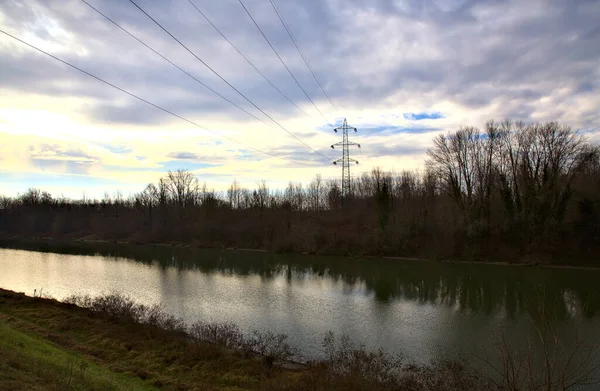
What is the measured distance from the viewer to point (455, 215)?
42500 millimetres

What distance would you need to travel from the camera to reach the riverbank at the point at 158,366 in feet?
24.1

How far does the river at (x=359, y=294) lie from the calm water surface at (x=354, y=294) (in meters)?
0.07

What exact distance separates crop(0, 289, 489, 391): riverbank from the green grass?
0.05ft

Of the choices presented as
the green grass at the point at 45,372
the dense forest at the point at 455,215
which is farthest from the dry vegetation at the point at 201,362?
the dense forest at the point at 455,215

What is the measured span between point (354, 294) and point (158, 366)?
50.3ft

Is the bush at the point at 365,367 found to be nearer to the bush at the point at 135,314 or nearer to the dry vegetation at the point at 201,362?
the dry vegetation at the point at 201,362

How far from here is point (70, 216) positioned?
8200cm

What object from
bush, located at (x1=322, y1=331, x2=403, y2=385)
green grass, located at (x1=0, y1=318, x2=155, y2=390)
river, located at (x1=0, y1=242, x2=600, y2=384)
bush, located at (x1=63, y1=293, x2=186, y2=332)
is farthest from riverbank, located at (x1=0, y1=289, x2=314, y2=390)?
river, located at (x1=0, y1=242, x2=600, y2=384)

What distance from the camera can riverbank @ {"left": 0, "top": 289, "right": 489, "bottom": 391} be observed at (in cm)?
734

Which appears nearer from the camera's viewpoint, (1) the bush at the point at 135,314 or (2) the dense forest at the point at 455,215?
(1) the bush at the point at 135,314

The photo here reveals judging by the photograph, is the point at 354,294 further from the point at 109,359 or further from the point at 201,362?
the point at 109,359

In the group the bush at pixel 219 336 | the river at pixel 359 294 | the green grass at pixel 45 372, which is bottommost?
the river at pixel 359 294

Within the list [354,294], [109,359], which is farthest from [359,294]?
[109,359]

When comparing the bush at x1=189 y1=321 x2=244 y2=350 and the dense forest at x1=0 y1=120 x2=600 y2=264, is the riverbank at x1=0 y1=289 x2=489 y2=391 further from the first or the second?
the dense forest at x1=0 y1=120 x2=600 y2=264
